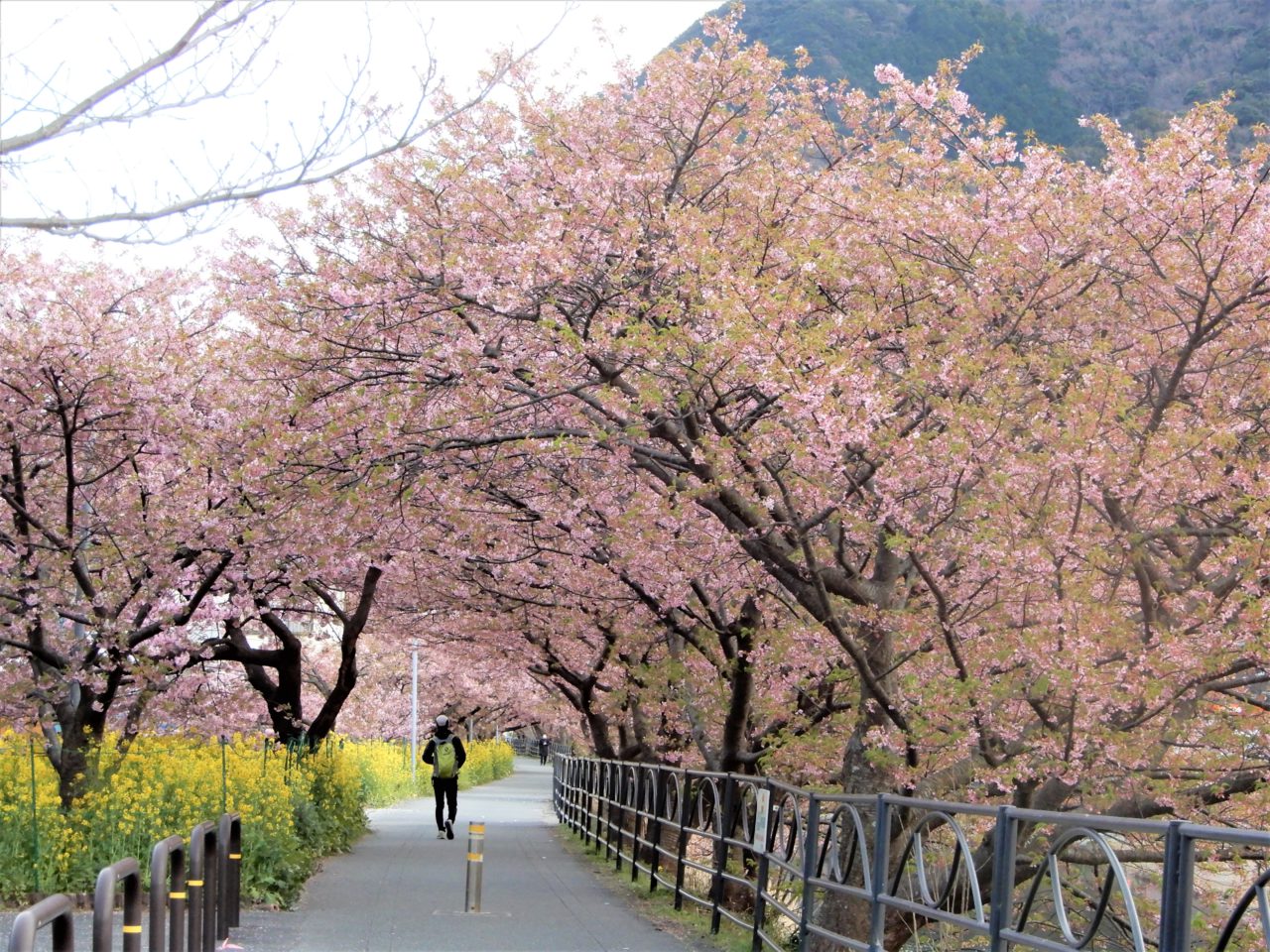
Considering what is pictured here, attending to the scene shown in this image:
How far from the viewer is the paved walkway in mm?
11297

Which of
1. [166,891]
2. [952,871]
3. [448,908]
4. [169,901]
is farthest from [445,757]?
[952,871]

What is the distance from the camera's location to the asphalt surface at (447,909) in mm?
11250

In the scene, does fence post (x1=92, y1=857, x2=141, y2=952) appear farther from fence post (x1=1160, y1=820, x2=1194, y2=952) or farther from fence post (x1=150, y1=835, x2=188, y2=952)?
fence post (x1=1160, y1=820, x2=1194, y2=952)

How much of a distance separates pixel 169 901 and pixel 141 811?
408 centimetres

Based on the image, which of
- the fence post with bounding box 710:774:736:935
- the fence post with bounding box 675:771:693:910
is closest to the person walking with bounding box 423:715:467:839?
the fence post with bounding box 675:771:693:910

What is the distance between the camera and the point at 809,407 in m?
9.43

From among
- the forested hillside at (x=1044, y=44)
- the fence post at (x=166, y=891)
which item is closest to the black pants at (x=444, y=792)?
the fence post at (x=166, y=891)

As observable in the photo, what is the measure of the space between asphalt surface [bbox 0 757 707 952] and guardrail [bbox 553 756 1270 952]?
0.85 meters

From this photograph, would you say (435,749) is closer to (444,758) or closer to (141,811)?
(444,758)

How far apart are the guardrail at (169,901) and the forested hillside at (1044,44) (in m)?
51.4

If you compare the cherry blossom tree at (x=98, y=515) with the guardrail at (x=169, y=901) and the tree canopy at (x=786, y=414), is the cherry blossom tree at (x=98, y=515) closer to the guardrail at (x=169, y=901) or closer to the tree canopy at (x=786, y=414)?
the tree canopy at (x=786, y=414)

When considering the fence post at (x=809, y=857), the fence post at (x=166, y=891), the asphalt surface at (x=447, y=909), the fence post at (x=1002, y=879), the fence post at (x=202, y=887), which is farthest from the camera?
the asphalt surface at (x=447, y=909)

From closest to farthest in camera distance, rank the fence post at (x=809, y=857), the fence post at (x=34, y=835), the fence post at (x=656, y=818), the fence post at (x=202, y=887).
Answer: the fence post at (x=202, y=887) < the fence post at (x=809, y=857) < the fence post at (x=34, y=835) < the fence post at (x=656, y=818)

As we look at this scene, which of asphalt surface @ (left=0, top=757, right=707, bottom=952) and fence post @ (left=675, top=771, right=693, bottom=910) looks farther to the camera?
fence post @ (left=675, top=771, right=693, bottom=910)
